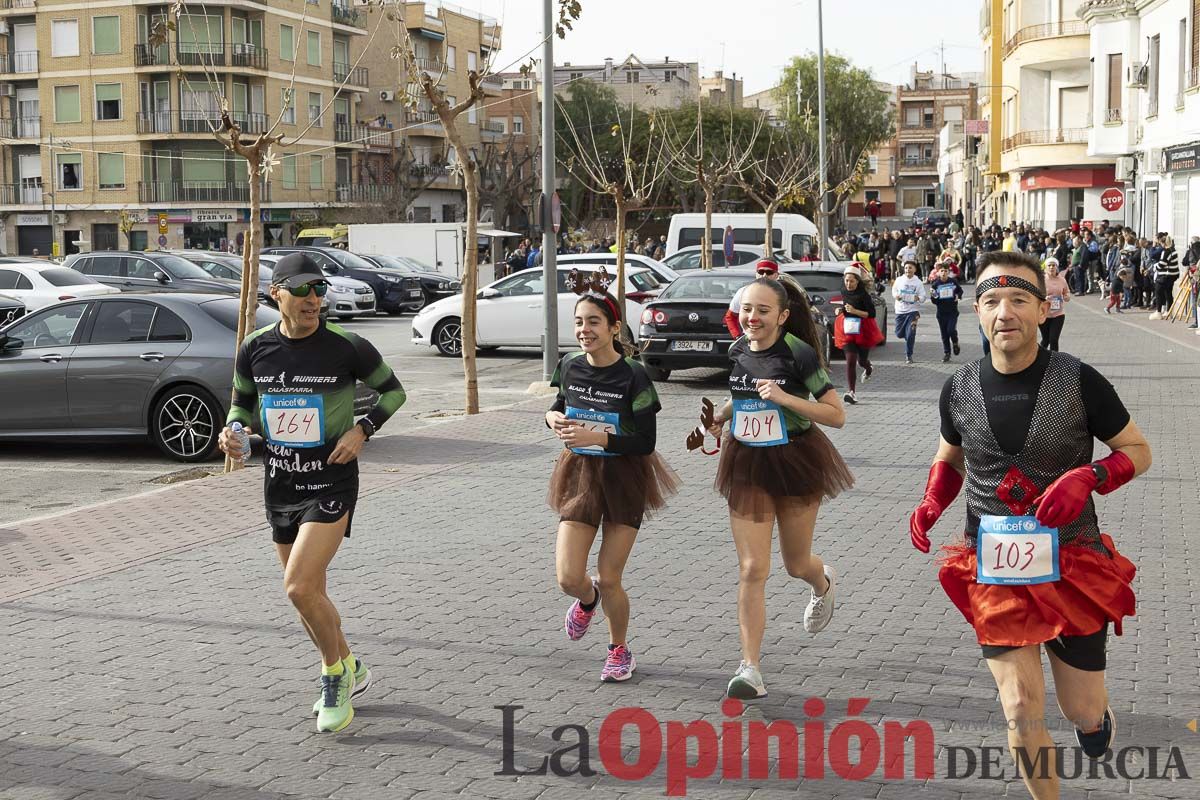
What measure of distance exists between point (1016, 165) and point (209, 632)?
186ft

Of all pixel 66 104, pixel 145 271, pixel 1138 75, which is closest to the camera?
pixel 145 271

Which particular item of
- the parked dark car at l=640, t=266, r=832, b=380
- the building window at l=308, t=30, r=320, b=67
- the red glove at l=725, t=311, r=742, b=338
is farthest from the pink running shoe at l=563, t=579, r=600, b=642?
the building window at l=308, t=30, r=320, b=67

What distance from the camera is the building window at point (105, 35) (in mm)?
65125

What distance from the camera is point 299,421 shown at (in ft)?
18.3

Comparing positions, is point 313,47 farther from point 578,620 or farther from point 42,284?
point 578,620

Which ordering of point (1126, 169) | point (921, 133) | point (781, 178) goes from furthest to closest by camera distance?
point (921, 133), point (781, 178), point (1126, 169)

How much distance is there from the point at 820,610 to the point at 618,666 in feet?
3.46

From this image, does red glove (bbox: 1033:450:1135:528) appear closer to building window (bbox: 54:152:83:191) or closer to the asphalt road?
the asphalt road

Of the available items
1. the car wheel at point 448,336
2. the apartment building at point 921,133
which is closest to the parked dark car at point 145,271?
the car wheel at point 448,336

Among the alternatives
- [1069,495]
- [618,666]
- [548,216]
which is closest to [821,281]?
[548,216]

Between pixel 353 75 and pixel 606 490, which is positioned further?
pixel 353 75

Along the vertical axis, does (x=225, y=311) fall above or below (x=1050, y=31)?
below

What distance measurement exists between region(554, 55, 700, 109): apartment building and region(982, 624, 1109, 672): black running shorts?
9795 centimetres

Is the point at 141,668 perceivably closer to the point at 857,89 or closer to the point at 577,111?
the point at 577,111
